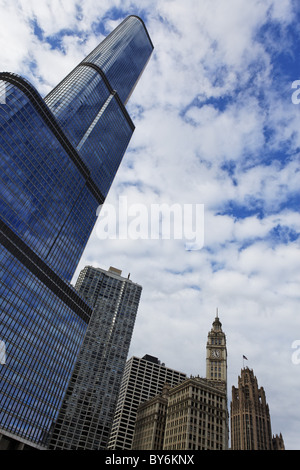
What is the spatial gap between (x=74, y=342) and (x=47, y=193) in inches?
1882

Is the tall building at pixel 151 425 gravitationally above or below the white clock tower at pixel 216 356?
below

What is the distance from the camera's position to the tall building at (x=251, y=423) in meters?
176

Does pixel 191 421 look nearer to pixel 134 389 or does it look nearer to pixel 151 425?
pixel 151 425

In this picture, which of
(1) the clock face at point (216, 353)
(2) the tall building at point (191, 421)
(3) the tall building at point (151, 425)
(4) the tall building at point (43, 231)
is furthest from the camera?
(1) the clock face at point (216, 353)

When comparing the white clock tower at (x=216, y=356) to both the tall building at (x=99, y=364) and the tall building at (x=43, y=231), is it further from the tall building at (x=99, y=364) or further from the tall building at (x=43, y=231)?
the tall building at (x=43, y=231)

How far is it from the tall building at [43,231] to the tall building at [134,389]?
235ft

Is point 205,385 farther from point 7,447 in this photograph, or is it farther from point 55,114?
point 55,114

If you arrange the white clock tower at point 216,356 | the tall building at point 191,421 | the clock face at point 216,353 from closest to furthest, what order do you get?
the tall building at point 191,421 < the white clock tower at point 216,356 < the clock face at point 216,353

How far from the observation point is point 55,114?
116m

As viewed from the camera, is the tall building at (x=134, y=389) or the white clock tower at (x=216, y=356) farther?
the tall building at (x=134, y=389)

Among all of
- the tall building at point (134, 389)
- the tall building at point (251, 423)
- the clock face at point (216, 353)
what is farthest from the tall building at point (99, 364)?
the tall building at point (251, 423)

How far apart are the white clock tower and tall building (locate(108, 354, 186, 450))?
1259 inches
